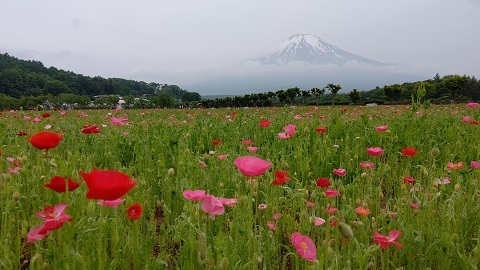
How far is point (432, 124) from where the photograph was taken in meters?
5.93

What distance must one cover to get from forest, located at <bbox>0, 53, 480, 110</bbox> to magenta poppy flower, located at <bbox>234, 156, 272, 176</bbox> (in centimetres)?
3032

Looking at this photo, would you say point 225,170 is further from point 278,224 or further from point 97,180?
point 97,180

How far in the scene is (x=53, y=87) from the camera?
282ft

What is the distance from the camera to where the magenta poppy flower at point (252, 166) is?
5.00 ft

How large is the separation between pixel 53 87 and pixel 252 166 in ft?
312

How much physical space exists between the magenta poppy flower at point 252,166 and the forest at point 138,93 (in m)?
30.3

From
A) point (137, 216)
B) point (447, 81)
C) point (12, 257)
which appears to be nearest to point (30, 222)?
point (12, 257)

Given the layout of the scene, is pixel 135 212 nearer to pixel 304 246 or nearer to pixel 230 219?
pixel 304 246

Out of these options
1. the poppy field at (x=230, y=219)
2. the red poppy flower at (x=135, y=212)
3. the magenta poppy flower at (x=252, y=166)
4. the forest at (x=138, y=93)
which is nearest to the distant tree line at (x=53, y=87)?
the forest at (x=138, y=93)

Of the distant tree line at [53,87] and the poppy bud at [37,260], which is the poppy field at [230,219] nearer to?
the poppy bud at [37,260]

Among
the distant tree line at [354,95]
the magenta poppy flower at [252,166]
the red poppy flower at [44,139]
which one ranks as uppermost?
the red poppy flower at [44,139]

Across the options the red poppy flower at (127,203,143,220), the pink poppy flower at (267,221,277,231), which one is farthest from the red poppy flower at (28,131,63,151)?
the pink poppy flower at (267,221,277,231)

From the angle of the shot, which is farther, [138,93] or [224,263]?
[138,93]

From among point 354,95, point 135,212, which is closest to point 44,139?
point 135,212
